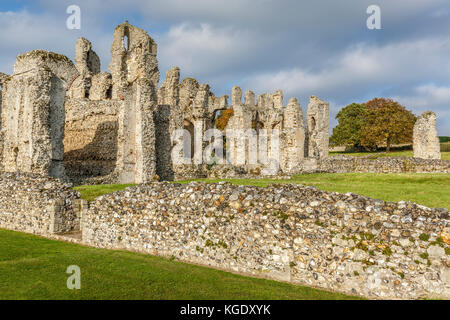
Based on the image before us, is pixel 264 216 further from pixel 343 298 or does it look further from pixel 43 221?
pixel 43 221

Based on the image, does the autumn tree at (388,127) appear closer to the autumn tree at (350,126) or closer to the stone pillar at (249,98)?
the autumn tree at (350,126)

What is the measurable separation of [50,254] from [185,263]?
3602 millimetres

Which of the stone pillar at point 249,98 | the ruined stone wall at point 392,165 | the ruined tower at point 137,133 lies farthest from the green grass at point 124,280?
the stone pillar at point 249,98

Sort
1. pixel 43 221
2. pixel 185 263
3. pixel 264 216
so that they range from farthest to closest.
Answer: pixel 43 221 → pixel 185 263 → pixel 264 216

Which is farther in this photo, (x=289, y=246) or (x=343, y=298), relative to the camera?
(x=289, y=246)

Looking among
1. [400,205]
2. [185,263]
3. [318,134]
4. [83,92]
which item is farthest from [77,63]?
[400,205]

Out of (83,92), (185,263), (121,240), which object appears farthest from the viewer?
(83,92)

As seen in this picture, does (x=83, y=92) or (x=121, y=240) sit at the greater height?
(x=83, y=92)

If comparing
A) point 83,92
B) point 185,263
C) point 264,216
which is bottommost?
point 185,263

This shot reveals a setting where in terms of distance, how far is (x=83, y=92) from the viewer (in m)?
30.1

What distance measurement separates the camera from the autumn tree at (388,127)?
161 ft

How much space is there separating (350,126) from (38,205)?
5273cm

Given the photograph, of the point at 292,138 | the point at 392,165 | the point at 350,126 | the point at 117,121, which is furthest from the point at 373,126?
the point at 117,121

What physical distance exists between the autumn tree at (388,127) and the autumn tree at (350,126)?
213 cm
